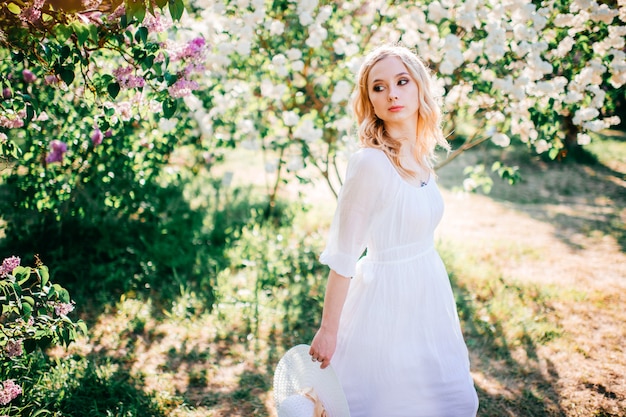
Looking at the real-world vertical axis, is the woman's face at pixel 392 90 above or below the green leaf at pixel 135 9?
below

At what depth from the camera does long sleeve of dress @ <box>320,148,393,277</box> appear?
5.41 ft

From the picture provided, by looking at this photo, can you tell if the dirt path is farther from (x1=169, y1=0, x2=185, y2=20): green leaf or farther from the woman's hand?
(x1=169, y1=0, x2=185, y2=20): green leaf

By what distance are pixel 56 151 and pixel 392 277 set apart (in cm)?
275

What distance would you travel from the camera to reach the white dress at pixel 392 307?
1.67 metres

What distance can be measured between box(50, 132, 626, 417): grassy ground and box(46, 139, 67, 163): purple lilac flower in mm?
1091

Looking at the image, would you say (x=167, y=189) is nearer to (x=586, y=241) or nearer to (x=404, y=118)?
(x=404, y=118)

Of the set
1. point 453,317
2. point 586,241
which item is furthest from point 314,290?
point 586,241

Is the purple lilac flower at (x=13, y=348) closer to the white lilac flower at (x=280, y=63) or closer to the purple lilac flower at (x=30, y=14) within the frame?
the purple lilac flower at (x=30, y=14)

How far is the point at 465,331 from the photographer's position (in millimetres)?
3342

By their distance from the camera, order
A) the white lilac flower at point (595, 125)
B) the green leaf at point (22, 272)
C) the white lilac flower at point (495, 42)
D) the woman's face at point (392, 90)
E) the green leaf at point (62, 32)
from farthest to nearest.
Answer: the white lilac flower at point (595, 125), the white lilac flower at point (495, 42), the woman's face at point (392, 90), the green leaf at point (22, 272), the green leaf at point (62, 32)

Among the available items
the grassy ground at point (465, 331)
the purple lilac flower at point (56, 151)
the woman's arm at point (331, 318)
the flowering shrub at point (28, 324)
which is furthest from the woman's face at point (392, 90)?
the purple lilac flower at point (56, 151)

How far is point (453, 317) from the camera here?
1919mm

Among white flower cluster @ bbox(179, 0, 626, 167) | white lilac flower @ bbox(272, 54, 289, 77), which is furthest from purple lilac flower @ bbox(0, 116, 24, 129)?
white lilac flower @ bbox(272, 54, 289, 77)

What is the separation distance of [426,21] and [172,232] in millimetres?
2793
